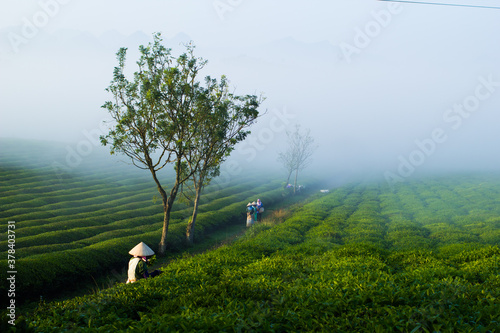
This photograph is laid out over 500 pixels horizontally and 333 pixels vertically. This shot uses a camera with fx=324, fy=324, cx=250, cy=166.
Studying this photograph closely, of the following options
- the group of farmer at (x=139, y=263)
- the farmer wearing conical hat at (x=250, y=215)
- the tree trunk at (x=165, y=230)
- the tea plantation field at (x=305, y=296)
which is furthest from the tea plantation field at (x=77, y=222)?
the group of farmer at (x=139, y=263)

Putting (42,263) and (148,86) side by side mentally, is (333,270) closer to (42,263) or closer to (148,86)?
(42,263)

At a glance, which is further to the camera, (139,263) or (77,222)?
(77,222)

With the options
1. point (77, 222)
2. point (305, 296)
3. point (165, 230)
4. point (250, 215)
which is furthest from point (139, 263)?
point (250, 215)

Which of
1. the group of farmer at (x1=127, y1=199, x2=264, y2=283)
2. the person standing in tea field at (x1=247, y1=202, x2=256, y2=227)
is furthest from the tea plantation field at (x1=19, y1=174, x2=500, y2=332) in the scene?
the person standing in tea field at (x1=247, y1=202, x2=256, y2=227)

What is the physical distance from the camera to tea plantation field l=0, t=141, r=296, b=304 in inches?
501

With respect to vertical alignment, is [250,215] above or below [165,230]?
below

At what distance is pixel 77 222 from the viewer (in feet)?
67.9

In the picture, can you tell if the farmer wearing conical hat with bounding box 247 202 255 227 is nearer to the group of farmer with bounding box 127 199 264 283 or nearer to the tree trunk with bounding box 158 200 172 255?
the tree trunk with bounding box 158 200 172 255

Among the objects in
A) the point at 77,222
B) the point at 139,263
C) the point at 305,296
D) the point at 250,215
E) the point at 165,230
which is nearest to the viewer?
the point at 305,296

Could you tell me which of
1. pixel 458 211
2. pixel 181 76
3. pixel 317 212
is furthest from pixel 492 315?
pixel 458 211

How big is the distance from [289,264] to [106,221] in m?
16.4

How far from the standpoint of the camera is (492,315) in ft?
18.1

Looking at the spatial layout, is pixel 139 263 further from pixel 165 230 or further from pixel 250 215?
pixel 250 215

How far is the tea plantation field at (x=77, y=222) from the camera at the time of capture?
1273cm
